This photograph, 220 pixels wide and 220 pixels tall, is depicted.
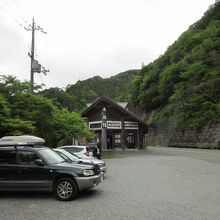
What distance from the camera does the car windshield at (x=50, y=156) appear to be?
1144cm

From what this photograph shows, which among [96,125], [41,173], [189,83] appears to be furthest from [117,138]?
[41,173]

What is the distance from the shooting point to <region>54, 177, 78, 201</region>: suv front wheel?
1064 centimetres

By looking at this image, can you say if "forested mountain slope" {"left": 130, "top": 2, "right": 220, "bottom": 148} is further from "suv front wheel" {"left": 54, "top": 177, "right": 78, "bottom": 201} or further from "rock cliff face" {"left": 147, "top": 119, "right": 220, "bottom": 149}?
"suv front wheel" {"left": 54, "top": 177, "right": 78, "bottom": 201}

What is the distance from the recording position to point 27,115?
24.9 metres

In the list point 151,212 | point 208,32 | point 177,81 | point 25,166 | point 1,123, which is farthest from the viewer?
point 177,81

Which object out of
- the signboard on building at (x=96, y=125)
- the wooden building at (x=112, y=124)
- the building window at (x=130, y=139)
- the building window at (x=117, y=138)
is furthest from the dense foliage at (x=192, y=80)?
the signboard on building at (x=96, y=125)

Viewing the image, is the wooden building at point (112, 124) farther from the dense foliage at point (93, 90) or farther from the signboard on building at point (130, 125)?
the dense foliage at point (93, 90)

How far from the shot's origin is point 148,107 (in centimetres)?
7825

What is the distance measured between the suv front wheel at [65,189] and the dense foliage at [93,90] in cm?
5237

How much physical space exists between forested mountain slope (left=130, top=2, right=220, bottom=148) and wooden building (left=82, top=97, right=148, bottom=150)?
840 cm

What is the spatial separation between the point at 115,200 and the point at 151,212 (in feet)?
6.40

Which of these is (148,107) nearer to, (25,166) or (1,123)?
(1,123)

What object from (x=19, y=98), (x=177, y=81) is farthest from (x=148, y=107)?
(x=19, y=98)

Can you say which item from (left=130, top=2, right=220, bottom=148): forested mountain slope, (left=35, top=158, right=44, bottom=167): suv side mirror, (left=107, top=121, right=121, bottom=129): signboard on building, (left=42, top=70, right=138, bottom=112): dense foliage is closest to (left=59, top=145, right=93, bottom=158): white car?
(left=35, top=158, right=44, bottom=167): suv side mirror
